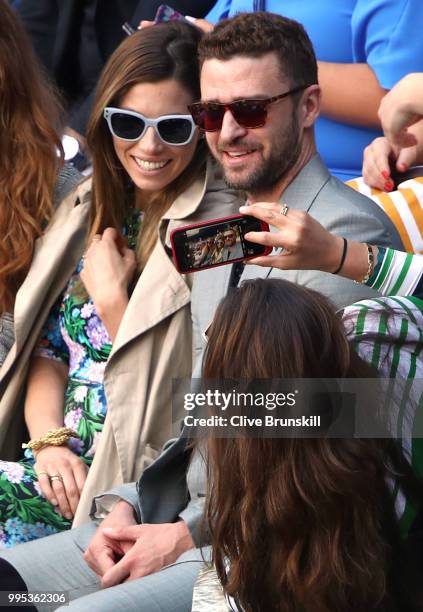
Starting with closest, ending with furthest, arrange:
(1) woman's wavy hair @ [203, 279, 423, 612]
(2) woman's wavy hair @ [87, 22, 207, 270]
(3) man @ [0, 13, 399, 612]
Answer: (1) woman's wavy hair @ [203, 279, 423, 612], (3) man @ [0, 13, 399, 612], (2) woman's wavy hair @ [87, 22, 207, 270]

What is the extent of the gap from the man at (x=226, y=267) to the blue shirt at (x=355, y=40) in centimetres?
75

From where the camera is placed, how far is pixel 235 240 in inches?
94.1

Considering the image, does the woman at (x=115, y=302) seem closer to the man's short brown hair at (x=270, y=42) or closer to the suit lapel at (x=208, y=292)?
the suit lapel at (x=208, y=292)

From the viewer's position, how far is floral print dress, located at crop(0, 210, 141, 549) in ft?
9.92

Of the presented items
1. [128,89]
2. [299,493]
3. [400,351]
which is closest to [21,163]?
[128,89]

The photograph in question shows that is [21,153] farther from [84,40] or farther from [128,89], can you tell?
[84,40]

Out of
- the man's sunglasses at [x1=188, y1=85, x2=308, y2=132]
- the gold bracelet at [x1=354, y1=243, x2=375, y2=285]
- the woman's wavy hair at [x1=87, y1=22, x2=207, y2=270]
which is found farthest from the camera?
the woman's wavy hair at [x1=87, y1=22, x2=207, y2=270]

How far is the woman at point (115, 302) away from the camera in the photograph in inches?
119

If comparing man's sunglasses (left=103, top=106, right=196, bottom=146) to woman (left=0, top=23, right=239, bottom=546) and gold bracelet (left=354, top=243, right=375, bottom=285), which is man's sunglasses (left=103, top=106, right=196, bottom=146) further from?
gold bracelet (left=354, top=243, right=375, bottom=285)

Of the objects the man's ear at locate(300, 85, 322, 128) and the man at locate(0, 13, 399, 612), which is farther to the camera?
the man's ear at locate(300, 85, 322, 128)

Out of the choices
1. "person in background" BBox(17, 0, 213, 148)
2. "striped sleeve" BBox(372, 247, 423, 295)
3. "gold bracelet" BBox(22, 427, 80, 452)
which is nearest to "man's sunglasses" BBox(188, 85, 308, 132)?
"striped sleeve" BBox(372, 247, 423, 295)

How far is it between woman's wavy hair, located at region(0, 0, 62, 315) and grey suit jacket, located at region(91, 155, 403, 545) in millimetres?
767

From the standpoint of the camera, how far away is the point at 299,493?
1905 millimetres

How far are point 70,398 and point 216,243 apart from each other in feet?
3.44
